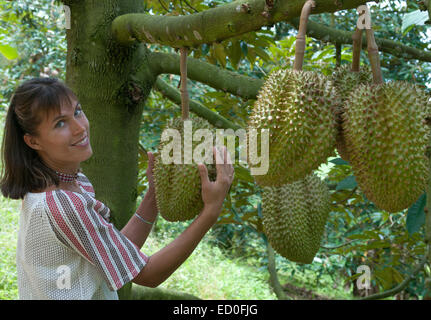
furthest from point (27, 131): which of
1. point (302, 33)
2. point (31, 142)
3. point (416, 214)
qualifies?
point (416, 214)

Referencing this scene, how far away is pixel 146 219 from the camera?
1373 mm

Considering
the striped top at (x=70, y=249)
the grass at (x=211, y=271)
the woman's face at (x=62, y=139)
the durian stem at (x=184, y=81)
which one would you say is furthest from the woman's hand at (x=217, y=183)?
the grass at (x=211, y=271)

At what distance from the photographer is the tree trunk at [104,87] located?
54.5 inches

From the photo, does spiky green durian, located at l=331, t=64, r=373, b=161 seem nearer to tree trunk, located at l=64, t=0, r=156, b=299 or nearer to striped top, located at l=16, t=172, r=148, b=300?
striped top, located at l=16, t=172, r=148, b=300

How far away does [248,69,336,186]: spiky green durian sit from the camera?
0.84 meters

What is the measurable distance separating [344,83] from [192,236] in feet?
1.63

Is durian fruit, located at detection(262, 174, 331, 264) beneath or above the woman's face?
beneath

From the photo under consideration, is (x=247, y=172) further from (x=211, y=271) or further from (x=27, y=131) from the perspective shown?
(x=211, y=271)

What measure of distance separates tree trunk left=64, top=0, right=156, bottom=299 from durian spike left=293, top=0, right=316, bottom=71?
0.69m

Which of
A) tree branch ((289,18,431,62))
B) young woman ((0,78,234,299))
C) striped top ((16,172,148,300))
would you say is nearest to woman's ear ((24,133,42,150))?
young woman ((0,78,234,299))

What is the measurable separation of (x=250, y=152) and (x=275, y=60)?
171 cm

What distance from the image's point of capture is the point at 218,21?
0.92 m
